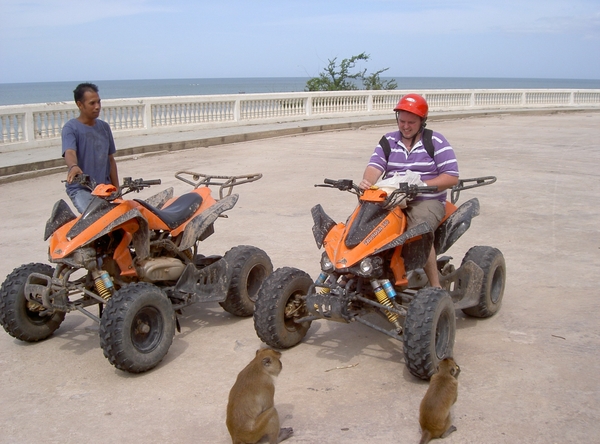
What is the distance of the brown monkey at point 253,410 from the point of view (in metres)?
3.79

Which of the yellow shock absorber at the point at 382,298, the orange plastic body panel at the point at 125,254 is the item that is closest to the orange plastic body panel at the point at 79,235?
the orange plastic body panel at the point at 125,254

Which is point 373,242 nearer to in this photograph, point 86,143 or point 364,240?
point 364,240

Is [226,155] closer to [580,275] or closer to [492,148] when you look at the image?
[492,148]

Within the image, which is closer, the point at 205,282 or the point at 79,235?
the point at 79,235

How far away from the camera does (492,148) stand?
18.0m

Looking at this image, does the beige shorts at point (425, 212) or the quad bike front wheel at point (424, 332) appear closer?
the quad bike front wheel at point (424, 332)

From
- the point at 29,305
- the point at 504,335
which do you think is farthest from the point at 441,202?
the point at 29,305

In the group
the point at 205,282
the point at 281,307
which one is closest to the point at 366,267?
the point at 281,307

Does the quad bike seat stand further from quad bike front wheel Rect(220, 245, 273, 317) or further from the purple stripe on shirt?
the purple stripe on shirt

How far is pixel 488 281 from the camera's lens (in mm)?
5809

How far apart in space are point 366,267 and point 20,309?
265cm

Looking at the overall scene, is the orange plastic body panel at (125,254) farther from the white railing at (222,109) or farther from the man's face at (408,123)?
the white railing at (222,109)

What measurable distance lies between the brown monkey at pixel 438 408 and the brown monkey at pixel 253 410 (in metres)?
0.77

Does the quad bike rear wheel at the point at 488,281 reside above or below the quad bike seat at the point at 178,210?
below
